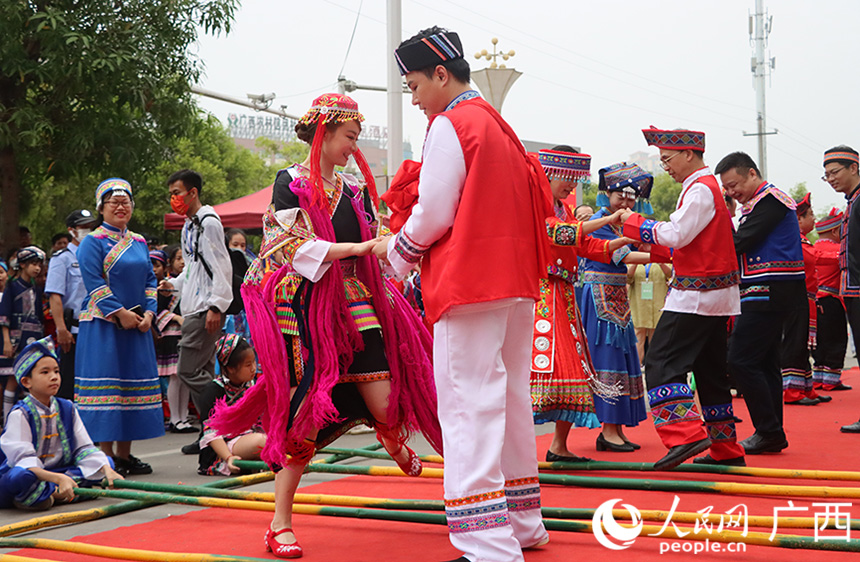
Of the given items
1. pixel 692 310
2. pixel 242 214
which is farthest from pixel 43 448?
pixel 242 214

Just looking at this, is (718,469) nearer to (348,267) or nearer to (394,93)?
(348,267)

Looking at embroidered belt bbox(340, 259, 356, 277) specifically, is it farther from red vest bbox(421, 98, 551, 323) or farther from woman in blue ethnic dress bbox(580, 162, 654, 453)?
woman in blue ethnic dress bbox(580, 162, 654, 453)

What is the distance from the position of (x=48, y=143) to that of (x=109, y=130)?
77cm

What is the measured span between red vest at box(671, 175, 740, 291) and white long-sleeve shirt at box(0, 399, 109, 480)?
11.5 ft

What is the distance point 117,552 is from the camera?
11.2 feet

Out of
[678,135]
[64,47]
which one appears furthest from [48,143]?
[678,135]

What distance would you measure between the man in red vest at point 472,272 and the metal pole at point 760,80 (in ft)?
86.4

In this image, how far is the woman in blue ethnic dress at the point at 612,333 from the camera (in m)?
5.43

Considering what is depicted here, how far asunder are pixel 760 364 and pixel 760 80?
2523cm

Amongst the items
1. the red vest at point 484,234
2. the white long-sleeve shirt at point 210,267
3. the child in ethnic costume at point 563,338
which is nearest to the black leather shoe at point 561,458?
the child in ethnic costume at point 563,338

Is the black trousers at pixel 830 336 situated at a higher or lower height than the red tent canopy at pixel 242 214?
lower

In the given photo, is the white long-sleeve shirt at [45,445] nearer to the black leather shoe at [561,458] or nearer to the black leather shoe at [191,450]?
the black leather shoe at [191,450]

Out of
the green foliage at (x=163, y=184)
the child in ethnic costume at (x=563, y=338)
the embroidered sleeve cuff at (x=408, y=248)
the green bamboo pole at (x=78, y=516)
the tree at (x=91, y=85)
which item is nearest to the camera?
the embroidered sleeve cuff at (x=408, y=248)

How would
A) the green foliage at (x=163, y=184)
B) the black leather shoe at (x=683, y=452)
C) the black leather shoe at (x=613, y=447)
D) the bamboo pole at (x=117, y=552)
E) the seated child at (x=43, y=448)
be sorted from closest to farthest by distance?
the bamboo pole at (x=117, y=552)
the black leather shoe at (x=683, y=452)
the seated child at (x=43, y=448)
the black leather shoe at (x=613, y=447)
the green foliage at (x=163, y=184)
